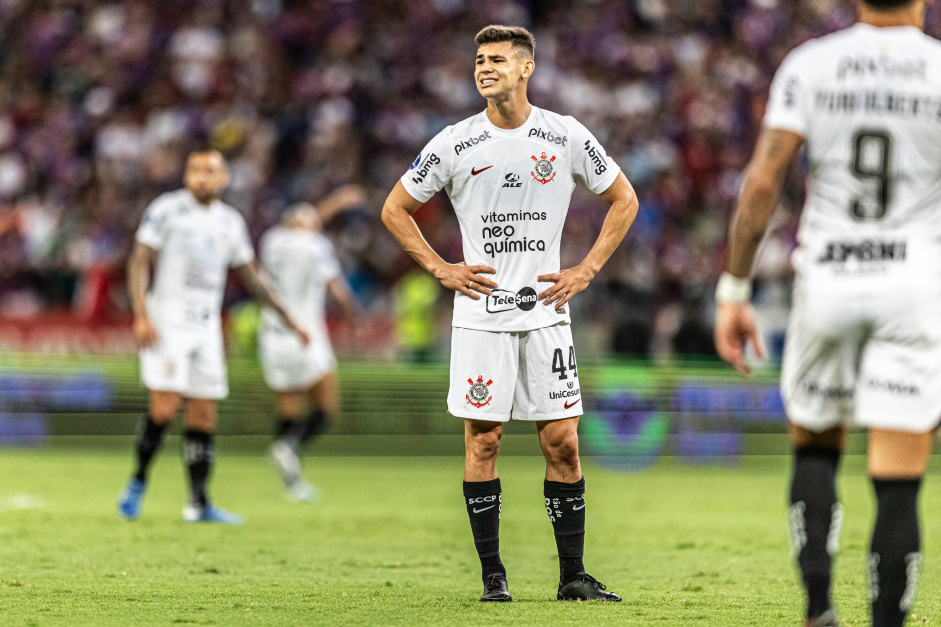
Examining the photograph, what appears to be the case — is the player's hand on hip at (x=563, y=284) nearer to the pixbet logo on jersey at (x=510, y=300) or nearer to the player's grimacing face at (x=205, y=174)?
the pixbet logo on jersey at (x=510, y=300)

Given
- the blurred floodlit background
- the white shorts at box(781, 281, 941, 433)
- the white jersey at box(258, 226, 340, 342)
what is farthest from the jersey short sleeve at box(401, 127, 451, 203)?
the blurred floodlit background

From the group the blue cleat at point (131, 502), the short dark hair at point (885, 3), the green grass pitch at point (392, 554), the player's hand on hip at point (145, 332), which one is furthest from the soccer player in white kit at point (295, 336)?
the short dark hair at point (885, 3)

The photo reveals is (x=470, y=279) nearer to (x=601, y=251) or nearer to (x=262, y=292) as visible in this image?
(x=601, y=251)

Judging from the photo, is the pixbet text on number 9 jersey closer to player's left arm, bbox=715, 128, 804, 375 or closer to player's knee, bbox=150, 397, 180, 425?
player's left arm, bbox=715, 128, 804, 375

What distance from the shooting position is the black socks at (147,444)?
35.8 ft

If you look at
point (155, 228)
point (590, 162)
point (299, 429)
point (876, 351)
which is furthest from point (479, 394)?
point (299, 429)

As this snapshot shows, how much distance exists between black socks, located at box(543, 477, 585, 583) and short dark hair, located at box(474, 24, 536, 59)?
2.23 metres

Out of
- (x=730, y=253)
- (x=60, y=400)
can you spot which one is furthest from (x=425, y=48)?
(x=730, y=253)

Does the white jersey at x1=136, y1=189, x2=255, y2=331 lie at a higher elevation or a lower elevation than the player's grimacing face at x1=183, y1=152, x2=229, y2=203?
lower

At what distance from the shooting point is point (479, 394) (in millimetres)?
6605

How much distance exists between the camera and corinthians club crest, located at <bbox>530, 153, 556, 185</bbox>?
264 inches

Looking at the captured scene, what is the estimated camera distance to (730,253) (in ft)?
14.8

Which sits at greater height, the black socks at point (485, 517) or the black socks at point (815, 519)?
the black socks at point (815, 519)

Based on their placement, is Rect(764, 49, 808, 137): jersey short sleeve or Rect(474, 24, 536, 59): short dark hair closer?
Rect(764, 49, 808, 137): jersey short sleeve
